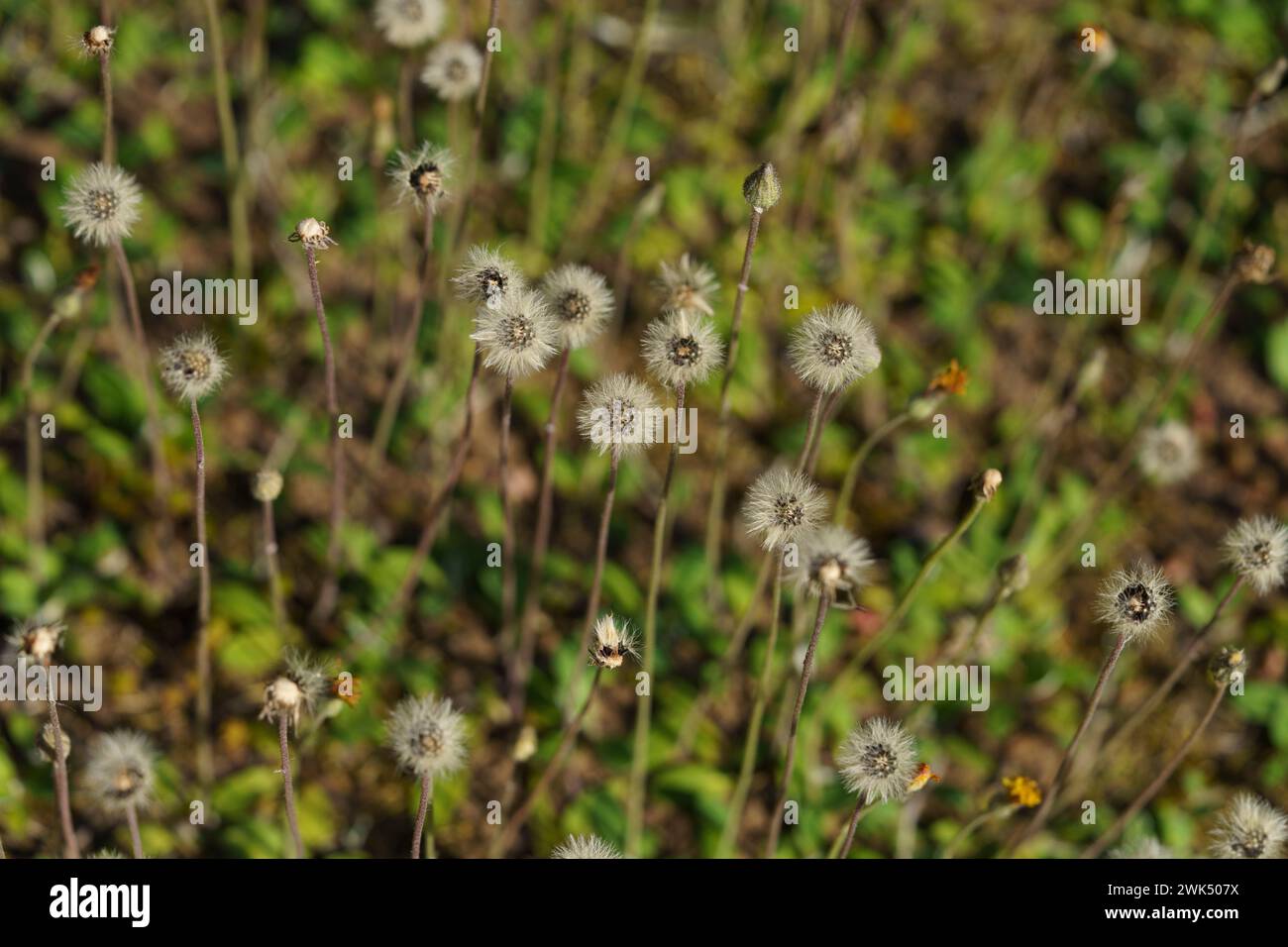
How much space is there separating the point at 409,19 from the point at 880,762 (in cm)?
327

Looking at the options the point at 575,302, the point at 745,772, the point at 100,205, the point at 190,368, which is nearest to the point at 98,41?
the point at 100,205

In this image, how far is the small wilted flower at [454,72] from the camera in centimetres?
395

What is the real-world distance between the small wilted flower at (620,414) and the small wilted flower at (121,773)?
5.44ft

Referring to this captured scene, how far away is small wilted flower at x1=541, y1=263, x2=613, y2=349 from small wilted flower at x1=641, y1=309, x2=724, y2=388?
0.74ft

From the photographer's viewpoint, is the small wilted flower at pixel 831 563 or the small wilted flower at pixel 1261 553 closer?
the small wilted flower at pixel 831 563

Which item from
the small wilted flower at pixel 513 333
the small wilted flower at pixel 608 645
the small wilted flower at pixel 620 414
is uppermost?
the small wilted flower at pixel 513 333

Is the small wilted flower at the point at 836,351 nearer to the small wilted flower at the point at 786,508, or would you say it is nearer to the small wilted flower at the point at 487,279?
the small wilted flower at the point at 786,508

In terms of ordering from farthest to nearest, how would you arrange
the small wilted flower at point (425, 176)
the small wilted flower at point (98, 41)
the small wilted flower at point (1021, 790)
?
the small wilted flower at point (1021, 790) → the small wilted flower at point (425, 176) → the small wilted flower at point (98, 41)

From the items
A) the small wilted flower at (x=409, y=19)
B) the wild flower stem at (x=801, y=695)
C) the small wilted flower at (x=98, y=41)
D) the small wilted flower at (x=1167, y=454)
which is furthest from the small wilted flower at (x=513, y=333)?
the small wilted flower at (x=1167, y=454)

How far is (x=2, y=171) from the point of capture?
460 centimetres

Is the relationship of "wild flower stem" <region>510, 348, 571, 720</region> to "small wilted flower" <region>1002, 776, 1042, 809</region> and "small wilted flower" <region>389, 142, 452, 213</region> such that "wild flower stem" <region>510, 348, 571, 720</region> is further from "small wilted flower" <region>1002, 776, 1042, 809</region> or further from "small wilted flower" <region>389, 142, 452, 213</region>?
"small wilted flower" <region>1002, 776, 1042, 809</region>

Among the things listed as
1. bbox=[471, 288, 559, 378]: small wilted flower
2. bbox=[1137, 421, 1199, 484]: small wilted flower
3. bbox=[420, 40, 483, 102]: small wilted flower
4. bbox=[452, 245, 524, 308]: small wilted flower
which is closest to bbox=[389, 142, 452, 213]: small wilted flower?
bbox=[452, 245, 524, 308]: small wilted flower

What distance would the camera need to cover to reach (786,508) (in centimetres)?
287
